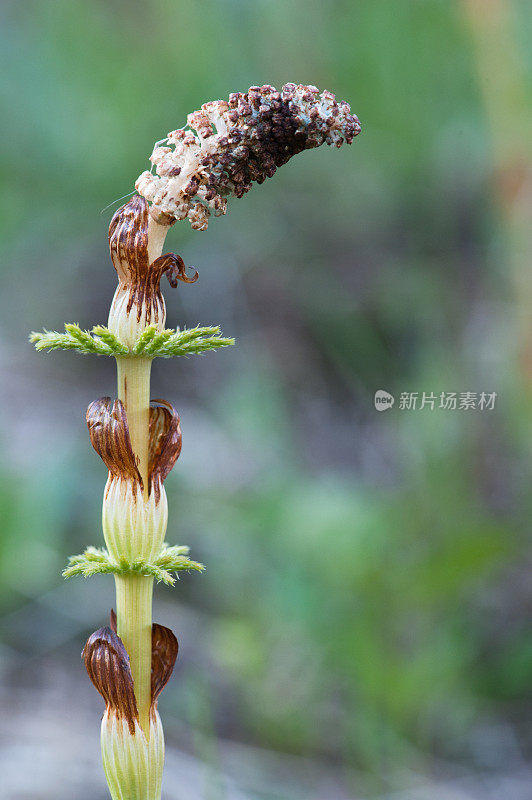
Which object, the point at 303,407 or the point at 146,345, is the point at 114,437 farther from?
the point at 303,407

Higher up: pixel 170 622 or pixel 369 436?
pixel 369 436

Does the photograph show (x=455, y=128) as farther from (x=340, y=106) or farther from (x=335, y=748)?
(x=340, y=106)

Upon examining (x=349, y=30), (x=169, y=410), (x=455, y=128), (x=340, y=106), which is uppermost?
(x=349, y=30)

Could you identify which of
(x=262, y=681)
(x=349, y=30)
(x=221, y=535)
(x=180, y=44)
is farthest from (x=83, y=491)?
(x=349, y=30)

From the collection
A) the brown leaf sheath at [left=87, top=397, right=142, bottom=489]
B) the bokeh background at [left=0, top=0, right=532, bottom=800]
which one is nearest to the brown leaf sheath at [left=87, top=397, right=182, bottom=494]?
the brown leaf sheath at [left=87, top=397, right=142, bottom=489]

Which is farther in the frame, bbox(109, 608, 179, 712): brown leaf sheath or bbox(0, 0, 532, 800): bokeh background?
bbox(0, 0, 532, 800): bokeh background

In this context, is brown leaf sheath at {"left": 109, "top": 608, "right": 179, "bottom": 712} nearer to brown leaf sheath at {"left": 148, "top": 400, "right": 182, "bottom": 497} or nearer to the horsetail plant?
the horsetail plant
